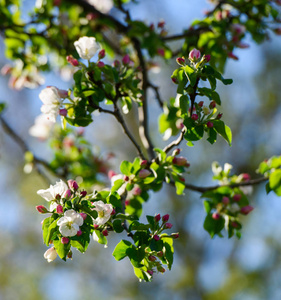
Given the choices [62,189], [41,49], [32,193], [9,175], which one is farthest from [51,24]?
[9,175]

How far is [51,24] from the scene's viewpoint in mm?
1953

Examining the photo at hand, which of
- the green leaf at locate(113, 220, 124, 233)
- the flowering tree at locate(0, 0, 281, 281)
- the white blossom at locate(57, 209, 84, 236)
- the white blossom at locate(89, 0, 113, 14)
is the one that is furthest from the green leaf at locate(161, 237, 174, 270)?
the white blossom at locate(89, 0, 113, 14)

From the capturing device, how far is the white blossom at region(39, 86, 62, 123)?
1149mm

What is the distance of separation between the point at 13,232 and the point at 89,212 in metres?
5.36

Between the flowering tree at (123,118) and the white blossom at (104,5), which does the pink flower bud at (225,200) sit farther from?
the white blossom at (104,5)

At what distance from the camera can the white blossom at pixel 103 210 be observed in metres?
0.97

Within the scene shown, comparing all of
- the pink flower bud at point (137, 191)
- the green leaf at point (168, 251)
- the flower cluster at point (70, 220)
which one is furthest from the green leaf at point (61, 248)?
the pink flower bud at point (137, 191)

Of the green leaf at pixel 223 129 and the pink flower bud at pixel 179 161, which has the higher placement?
the green leaf at pixel 223 129

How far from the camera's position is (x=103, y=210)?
0.98 m

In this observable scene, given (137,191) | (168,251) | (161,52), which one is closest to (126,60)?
(137,191)

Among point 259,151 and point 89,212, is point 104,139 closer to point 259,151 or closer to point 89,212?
point 259,151

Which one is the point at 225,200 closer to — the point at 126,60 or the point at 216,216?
the point at 216,216

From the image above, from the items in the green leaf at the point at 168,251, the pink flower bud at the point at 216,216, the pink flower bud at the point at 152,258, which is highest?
the green leaf at the point at 168,251

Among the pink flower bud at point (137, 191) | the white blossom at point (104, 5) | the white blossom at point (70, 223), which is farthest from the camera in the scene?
the white blossom at point (104, 5)
